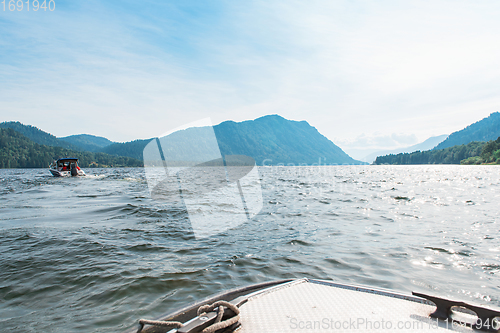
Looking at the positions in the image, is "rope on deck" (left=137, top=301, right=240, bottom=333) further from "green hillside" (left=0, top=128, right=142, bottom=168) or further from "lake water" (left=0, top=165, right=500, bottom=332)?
"green hillside" (left=0, top=128, right=142, bottom=168)

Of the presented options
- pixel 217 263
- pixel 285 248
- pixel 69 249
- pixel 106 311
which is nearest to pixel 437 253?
pixel 285 248

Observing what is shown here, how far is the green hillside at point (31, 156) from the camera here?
14612cm

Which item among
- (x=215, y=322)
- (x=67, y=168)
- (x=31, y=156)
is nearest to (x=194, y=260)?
(x=215, y=322)

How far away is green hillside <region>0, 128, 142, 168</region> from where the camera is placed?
479 ft

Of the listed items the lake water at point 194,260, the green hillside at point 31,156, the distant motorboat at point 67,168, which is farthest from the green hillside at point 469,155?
the green hillside at point 31,156

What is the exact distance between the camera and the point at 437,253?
7.16m

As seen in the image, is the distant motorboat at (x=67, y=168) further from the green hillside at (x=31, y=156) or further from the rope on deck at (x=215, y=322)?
the green hillside at (x=31, y=156)

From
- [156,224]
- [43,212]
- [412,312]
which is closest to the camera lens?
[412,312]

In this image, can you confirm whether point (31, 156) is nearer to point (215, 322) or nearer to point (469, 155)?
point (215, 322)

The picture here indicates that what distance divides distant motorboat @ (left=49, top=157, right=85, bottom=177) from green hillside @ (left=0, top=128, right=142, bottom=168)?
11702 cm

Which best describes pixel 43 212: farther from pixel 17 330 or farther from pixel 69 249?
pixel 17 330

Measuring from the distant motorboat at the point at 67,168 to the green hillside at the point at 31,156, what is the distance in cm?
11702

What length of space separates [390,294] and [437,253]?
4898 mm

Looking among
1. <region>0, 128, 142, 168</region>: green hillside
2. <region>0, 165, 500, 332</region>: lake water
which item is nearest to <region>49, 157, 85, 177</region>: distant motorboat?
<region>0, 165, 500, 332</region>: lake water
